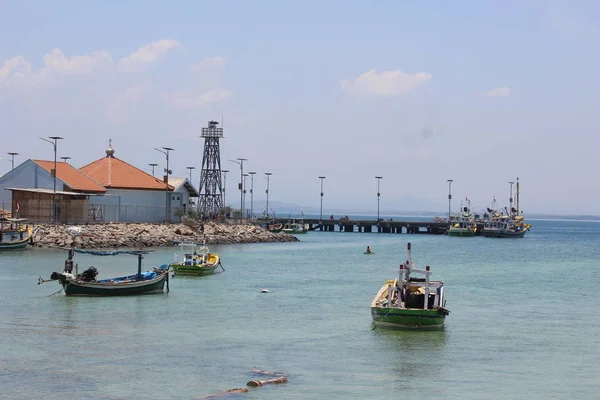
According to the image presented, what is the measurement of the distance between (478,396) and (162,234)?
6700cm

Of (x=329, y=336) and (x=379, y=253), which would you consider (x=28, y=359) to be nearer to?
(x=329, y=336)

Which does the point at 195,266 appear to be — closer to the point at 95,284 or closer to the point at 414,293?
the point at 95,284

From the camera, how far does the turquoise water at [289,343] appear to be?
24.0 metres

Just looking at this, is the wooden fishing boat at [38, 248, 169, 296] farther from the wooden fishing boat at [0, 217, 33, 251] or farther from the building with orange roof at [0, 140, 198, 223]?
the building with orange roof at [0, 140, 198, 223]

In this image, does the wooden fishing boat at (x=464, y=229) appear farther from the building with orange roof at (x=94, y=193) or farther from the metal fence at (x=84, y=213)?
the metal fence at (x=84, y=213)

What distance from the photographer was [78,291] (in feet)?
135

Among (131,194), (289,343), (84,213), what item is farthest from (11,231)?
(289,343)

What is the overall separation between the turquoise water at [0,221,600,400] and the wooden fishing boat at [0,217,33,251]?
60.4 ft

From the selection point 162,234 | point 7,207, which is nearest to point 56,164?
point 7,207

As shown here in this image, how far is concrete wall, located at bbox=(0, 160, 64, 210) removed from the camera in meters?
87.3

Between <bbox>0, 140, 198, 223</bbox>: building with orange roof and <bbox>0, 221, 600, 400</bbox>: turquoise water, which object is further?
<bbox>0, 140, 198, 223</bbox>: building with orange roof

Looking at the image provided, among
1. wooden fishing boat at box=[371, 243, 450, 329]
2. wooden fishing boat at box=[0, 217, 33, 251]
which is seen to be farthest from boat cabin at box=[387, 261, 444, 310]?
wooden fishing boat at box=[0, 217, 33, 251]

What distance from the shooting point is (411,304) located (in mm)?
34344

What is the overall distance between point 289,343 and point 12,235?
4853 centimetres
